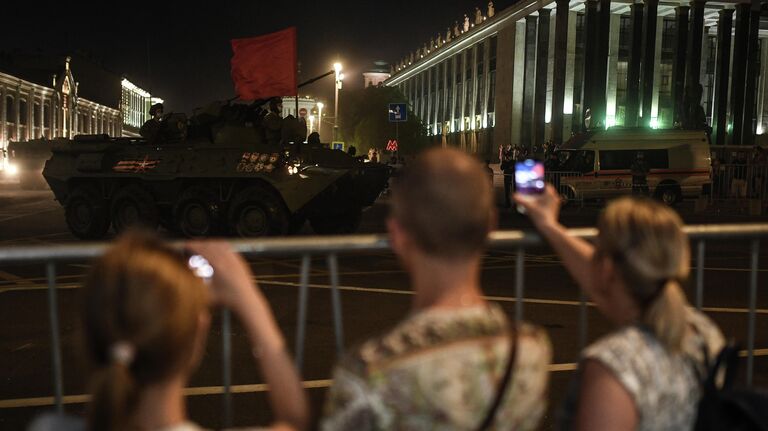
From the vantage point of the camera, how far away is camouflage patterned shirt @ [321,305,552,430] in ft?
5.40

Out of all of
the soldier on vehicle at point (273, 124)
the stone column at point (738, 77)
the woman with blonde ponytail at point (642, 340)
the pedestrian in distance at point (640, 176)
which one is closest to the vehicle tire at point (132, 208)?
the soldier on vehicle at point (273, 124)

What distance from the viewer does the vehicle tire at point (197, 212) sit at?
15.0m

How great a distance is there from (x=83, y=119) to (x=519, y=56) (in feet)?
173

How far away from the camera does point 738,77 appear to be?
49.7 meters

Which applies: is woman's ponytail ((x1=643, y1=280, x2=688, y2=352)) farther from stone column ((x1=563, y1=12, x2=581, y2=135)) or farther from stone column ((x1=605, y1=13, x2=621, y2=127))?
stone column ((x1=605, y1=13, x2=621, y2=127))

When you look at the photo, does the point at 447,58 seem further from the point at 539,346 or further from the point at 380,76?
the point at 539,346

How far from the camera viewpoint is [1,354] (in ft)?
20.2

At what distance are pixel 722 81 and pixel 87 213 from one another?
44.0 metres

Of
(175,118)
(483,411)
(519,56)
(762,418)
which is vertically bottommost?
(762,418)

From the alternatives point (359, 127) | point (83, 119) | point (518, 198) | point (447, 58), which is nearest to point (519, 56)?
point (359, 127)

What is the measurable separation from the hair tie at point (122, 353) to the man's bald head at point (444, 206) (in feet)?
2.13

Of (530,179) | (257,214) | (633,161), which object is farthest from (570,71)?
(530,179)

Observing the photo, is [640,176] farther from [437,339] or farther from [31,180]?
[31,180]

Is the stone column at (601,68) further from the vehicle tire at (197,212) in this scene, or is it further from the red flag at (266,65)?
the vehicle tire at (197,212)
